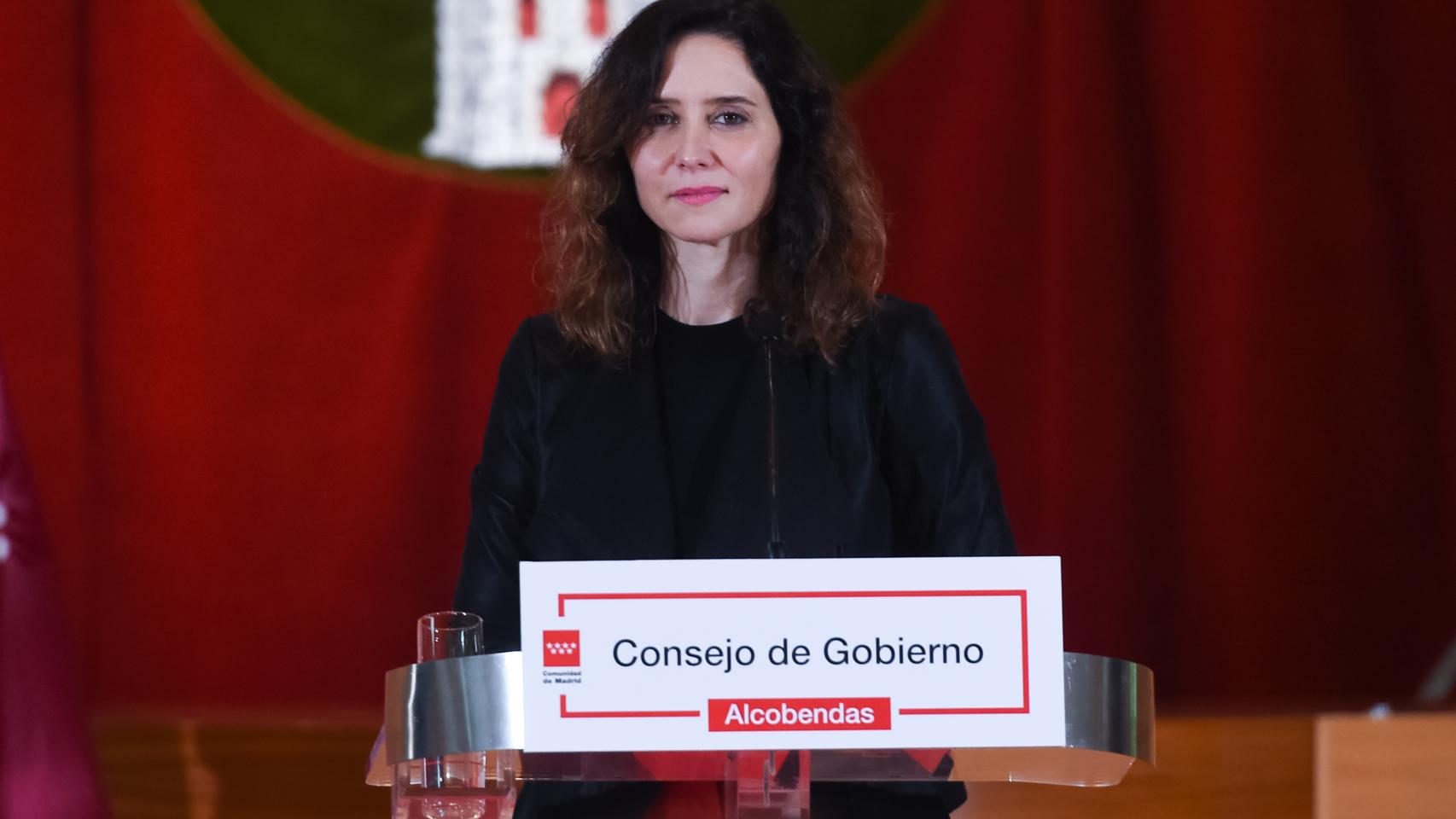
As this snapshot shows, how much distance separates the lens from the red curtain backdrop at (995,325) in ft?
8.04

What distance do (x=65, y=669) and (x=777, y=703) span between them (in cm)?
142

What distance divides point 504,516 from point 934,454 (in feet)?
1.44

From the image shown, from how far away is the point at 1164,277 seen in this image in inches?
99.2

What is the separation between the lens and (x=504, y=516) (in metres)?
1.49

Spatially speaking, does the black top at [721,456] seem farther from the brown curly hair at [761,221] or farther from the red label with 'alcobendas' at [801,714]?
the red label with 'alcobendas' at [801,714]

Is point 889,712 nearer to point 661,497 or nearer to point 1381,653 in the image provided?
point 661,497

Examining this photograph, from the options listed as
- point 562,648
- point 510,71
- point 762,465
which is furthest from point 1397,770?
point 510,71

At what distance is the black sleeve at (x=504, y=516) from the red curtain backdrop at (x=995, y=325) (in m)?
1.00

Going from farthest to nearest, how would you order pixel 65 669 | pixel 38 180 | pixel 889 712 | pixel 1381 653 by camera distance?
pixel 1381 653 < pixel 38 180 < pixel 65 669 < pixel 889 712

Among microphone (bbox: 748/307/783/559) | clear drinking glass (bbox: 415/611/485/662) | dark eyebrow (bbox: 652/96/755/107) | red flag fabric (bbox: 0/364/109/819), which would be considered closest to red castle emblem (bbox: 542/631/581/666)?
clear drinking glass (bbox: 415/611/485/662)

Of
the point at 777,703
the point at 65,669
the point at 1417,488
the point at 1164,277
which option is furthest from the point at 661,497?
the point at 1417,488

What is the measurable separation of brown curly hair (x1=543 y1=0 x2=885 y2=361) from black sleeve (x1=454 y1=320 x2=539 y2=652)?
0.09 meters

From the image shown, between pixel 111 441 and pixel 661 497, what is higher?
pixel 111 441

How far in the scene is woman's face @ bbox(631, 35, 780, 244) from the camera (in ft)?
4.57
